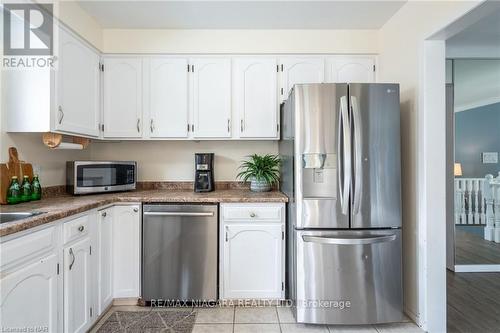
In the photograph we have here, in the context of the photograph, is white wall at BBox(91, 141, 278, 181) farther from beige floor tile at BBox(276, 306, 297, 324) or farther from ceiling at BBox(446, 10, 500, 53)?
ceiling at BBox(446, 10, 500, 53)

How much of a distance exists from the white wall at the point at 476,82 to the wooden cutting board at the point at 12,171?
424 cm

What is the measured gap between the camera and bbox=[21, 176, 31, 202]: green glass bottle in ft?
6.36

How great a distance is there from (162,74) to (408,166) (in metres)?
2.32

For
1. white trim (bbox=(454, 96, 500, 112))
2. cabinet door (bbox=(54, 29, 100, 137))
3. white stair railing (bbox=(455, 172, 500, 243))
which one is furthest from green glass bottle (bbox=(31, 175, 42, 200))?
white trim (bbox=(454, 96, 500, 112))

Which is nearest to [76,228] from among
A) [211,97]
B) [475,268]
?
[211,97]

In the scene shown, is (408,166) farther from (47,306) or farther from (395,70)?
(47,306)

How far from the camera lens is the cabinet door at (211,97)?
262 centimetres

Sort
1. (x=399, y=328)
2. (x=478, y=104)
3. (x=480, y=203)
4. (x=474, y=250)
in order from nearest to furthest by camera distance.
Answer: (x=399, y=328), (x=474, y=250), (x=480, y=203), (x=478, y=104)

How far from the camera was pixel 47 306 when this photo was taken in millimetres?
1459

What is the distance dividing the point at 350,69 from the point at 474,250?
2859 millimetres

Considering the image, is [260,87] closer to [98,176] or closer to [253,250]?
[253,250]

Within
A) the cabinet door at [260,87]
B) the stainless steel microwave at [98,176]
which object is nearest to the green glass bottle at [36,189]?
the stainless steel microwave at [98,176]

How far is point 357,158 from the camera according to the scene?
6.38 feet

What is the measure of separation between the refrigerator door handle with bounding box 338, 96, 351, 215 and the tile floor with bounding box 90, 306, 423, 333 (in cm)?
91
